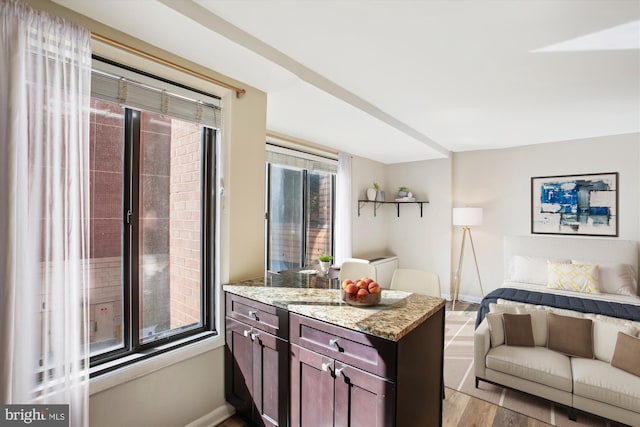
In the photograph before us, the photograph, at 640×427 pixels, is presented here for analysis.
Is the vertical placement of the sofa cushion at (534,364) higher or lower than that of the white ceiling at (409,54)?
lower

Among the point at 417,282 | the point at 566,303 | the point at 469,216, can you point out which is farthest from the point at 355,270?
the point at 469,216

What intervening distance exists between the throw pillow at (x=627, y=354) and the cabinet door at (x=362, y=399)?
6.26ft

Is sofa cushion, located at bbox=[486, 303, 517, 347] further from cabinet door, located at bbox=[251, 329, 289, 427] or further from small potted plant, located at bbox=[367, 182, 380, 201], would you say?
small potted plant, located at bbox=[367, 182, 380, 201]

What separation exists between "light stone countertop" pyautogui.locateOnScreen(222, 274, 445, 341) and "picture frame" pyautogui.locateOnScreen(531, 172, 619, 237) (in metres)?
3.44

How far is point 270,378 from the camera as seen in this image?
1.83 m

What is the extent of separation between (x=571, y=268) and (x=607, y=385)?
196 centimetres

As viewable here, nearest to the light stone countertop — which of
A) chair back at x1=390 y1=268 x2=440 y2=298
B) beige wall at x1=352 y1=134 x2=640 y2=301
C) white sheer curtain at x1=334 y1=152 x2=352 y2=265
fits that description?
chair back at x1=390 y1=268 x2=440 y2=298

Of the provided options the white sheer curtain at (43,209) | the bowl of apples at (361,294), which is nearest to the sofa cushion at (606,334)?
the bowl of apples at (361,294)

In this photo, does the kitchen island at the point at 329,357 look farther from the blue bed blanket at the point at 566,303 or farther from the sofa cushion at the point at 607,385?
the blue bed blanket at the point at 566,303

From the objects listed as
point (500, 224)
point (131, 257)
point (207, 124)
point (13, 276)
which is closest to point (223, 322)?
point (131, 257)

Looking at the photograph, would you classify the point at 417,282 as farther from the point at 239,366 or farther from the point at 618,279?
the point at 618,279

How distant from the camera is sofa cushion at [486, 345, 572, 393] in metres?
2.16

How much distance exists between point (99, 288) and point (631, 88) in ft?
13.2

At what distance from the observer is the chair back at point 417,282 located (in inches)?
97.7
